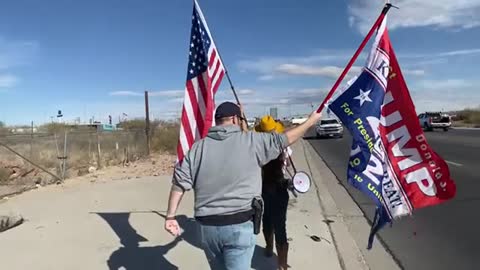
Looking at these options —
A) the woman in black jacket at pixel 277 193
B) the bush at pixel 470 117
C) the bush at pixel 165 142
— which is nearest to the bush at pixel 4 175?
the bush at pixel 165 142

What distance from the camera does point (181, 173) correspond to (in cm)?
386

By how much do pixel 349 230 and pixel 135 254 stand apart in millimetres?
3438

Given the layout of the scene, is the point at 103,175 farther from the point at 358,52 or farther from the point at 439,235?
the point at 358,52

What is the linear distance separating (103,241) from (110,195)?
445cm

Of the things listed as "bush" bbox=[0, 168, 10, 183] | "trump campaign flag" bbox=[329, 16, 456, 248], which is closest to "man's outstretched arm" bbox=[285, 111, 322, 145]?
"trump campaign flag" bbox=[329, 16, 456, 248]

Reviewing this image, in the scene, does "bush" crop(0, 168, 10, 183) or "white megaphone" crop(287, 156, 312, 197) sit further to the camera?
"bush" crop(0, 168, 10, 183)

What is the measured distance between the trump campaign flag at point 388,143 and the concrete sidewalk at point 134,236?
149 centimetres

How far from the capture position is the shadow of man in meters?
6.06

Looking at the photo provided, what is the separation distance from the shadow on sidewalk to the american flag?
1.31 meters

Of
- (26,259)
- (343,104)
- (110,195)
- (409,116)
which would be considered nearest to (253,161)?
(343,104)

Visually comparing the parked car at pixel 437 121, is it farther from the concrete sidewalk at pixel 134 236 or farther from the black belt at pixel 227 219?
the black belt at pixel 227 219

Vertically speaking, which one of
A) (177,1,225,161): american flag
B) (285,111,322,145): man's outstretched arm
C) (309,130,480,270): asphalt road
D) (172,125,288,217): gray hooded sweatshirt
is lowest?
(309,130,480,270): asphalt road

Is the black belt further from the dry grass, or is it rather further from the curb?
the dry grass

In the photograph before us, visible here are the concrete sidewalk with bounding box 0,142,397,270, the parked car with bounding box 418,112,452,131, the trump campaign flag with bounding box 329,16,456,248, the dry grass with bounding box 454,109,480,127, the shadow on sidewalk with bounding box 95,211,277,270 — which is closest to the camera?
the trump campaign flag with bounding box 329,16,456,248
